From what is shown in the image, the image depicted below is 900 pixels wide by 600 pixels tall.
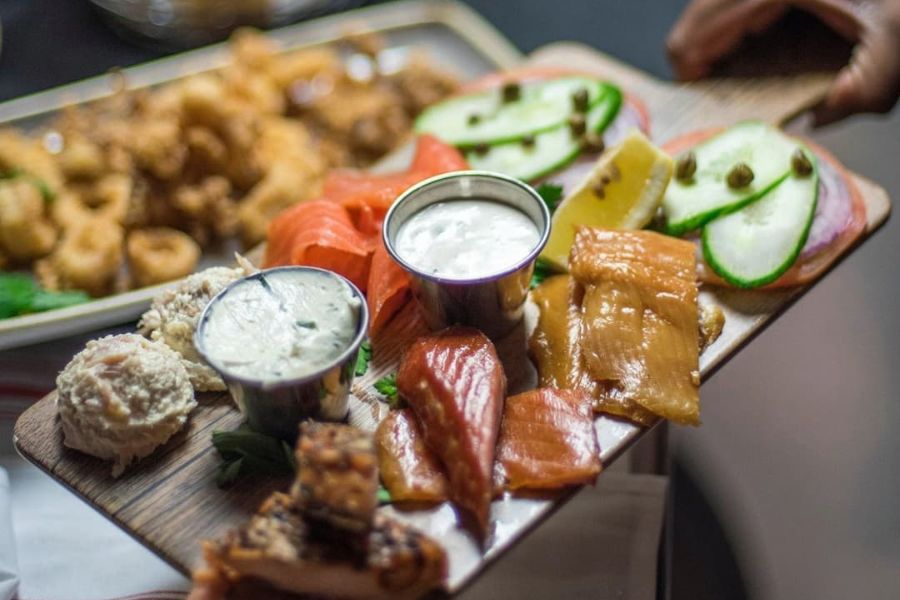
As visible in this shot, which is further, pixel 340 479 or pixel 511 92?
pixel 511 92

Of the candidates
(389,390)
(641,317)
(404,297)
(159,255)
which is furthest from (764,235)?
(159,255)

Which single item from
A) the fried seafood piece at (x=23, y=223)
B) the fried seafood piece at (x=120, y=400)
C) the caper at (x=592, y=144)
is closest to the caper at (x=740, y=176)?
the caper at (x=592, y=144)

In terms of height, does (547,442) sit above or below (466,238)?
below

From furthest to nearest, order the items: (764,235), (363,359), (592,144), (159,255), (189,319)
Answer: (159,255)
(592,144)
(764,235)
(363,359)
(189,319)

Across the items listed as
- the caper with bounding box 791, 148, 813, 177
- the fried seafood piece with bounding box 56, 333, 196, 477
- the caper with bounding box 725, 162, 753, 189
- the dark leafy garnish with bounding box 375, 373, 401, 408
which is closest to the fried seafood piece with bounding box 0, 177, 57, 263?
the fried seafood piece with bounding box 56, 333, 196, 477

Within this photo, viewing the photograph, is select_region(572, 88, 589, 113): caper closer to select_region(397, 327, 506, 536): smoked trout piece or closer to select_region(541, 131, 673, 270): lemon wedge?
select_region(541, 131, 673, 270): lemon wedge

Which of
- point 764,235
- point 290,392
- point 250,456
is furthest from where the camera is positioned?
point 764,235

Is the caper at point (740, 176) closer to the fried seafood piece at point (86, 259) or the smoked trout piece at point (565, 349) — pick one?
the smoked trout piece at point (565, 349)

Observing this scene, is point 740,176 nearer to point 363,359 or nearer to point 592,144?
point 592,144
